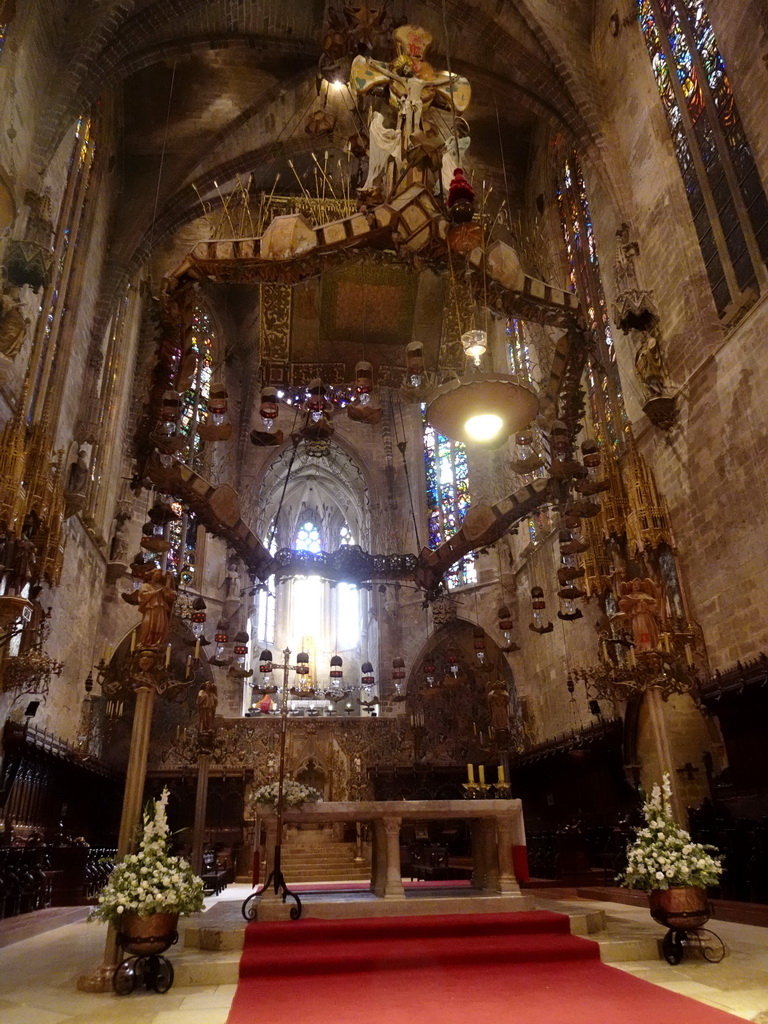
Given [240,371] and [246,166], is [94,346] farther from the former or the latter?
[240,371]

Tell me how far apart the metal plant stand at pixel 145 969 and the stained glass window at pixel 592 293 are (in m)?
12.6

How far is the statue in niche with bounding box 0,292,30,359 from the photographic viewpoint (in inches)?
456

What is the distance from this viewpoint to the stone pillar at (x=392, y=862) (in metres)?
8.21

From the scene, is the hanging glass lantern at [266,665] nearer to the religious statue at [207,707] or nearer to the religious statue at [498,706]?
the religious statue at [207,707]

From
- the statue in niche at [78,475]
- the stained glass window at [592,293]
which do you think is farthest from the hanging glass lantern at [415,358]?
the statue in niche at [78,475]

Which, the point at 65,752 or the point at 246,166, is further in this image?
the point at 246,166

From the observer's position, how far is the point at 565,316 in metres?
9.70

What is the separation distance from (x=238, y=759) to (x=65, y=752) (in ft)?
25.4

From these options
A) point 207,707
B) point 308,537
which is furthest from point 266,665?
point 308,537

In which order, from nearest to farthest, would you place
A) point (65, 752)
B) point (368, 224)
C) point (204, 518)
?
point (368, 224)
point (204, 518)
point (65, 752)

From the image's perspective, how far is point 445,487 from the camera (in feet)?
84.9

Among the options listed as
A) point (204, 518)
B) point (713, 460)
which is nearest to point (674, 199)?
point (713, 460)

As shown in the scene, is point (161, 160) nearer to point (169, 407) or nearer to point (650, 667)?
point (169, 407)

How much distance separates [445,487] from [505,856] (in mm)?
17943
